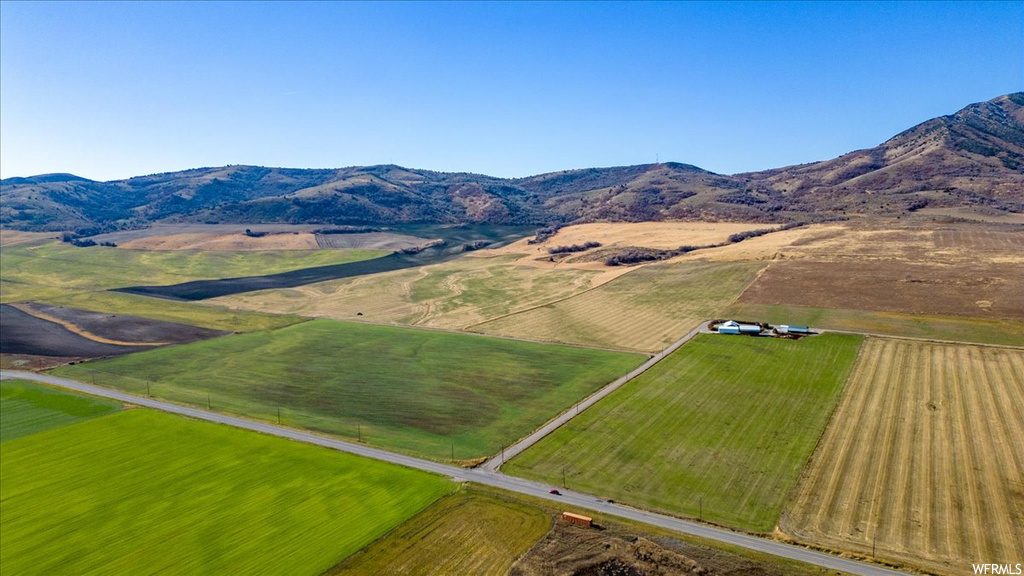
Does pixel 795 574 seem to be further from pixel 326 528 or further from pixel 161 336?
pixel 161 336

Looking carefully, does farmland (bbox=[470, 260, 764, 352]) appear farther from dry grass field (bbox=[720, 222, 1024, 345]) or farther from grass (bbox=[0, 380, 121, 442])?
grass (bbox=[0, 380, 121, 442])

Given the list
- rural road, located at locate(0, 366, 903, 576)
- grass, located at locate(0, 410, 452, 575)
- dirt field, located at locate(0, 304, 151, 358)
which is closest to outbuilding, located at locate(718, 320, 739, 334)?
rural road, located at locate(0, 366, 903, 576)

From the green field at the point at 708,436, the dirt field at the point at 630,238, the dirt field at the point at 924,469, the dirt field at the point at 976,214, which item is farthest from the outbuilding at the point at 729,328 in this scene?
the dirt field at the point at 976,214

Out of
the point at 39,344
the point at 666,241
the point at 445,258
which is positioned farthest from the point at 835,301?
the point at 39,344

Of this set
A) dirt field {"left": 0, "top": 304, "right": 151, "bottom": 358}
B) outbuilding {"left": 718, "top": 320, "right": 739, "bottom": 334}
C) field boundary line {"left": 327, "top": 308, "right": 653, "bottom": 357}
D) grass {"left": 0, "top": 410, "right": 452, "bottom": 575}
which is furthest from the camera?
dirt field {"left": 0, "top": 304, "right": 151, "bottom": 358}

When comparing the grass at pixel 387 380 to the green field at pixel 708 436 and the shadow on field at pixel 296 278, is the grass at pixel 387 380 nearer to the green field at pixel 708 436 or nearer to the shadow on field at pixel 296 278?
the green field at pixel 708 436

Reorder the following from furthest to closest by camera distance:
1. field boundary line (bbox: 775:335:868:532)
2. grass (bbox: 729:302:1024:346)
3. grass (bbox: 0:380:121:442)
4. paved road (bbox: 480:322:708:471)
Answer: grass (bbox: 729:302:1024:346)
grass (bbox: 0:380:121:442)
paved road (bbox: 480:322:708:471)
field boundary line (bbox: 775:335:868:532)
